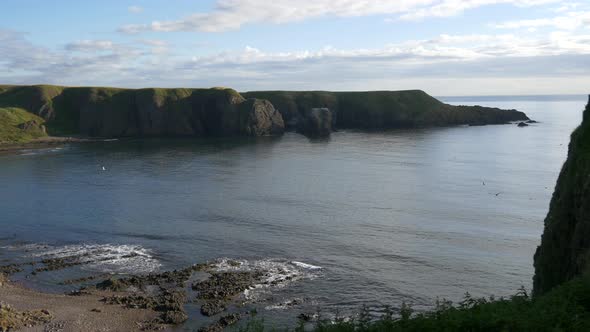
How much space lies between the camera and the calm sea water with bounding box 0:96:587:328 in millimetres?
45625

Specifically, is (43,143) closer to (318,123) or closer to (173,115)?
(173,115)

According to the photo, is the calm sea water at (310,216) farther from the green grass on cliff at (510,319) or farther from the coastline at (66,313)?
the green grass on cliff at (510,319)

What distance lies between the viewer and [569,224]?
32219 millimetres

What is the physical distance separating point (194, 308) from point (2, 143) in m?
139

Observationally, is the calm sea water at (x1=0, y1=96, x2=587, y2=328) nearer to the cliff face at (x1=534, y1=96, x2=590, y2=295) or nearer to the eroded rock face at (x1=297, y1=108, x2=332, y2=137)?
the cliff face at (x1=534, y1=96, x2=590, y2=295)

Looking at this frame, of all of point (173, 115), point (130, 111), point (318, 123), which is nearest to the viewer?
point (318, 123)

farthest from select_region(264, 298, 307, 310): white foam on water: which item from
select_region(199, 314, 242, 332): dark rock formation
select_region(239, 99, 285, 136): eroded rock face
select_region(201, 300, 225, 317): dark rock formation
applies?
select_region(239, 99, 285, 136): eroded rock face

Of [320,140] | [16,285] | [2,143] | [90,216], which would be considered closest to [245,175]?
[90,216]

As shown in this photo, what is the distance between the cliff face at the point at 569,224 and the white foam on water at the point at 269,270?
64.3ft

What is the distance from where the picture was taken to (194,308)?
3966 cm

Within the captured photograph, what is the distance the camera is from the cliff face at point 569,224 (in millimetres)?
29656

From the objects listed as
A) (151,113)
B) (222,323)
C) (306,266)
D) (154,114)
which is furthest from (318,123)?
(222,323)

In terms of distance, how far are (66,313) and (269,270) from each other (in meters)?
17.4

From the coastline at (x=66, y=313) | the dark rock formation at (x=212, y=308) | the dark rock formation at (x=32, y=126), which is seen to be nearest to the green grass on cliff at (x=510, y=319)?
the dark rock formation at (x=212, y=308)
